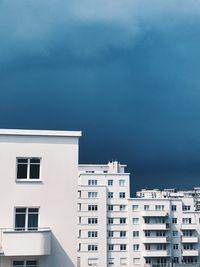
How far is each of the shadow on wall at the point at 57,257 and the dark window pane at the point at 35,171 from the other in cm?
288

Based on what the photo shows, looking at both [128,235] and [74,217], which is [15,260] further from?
[128,235]

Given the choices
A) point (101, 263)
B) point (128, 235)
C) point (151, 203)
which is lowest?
point (101, 263)

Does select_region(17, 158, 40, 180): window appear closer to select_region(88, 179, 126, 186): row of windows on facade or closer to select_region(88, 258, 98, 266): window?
select_region(88, 258, 98, 266): window

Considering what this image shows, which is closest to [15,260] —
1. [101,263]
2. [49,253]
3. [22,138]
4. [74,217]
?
[49,253]

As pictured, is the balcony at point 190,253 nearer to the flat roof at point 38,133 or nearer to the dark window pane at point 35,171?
the flat roof at point 38,133

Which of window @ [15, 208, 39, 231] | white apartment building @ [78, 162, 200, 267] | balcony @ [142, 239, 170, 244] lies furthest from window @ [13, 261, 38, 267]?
balcony @ [142, 239, 170, 244]

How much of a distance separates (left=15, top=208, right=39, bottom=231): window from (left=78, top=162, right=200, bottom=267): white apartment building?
183 feet

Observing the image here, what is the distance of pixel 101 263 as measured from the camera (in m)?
73.0

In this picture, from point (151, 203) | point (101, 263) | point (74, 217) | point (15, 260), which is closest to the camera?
point (15, 260)

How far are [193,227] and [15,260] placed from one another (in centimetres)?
6503

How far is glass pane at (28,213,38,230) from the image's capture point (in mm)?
18725

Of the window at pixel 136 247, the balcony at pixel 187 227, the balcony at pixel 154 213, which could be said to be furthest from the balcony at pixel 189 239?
the window at pixel 136 247

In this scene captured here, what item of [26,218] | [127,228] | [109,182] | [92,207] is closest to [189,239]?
[127,228]

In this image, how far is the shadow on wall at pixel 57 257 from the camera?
733 inches
